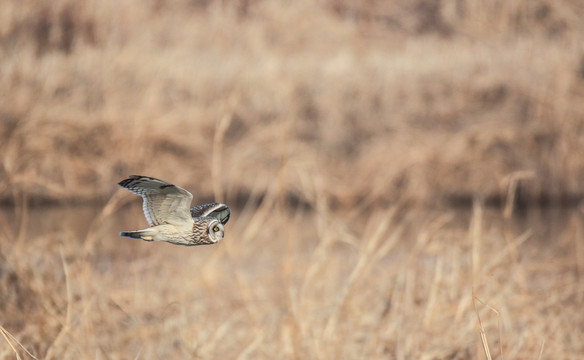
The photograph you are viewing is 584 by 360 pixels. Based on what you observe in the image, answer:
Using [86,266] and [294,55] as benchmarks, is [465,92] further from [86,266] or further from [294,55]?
[86,266]

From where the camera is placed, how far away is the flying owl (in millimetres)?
537

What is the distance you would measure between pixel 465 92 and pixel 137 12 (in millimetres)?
5023

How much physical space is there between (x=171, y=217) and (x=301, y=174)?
168 cm

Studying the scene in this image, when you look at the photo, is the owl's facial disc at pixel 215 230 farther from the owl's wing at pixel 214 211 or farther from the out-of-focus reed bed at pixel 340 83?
the out-of-focus reed bed at pixel 340 83

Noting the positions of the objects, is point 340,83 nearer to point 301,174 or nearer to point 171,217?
point 301,174

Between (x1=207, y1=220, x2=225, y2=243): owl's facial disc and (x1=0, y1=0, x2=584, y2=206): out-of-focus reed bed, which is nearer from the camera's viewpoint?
(x1=207, y1=220, x2=225, y2=243): owl's facial disc

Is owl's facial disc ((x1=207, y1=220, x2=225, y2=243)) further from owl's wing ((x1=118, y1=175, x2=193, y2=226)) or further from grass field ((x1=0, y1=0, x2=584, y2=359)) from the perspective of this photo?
grass field ((x1=0, y1=0, x2=584, y2=359))

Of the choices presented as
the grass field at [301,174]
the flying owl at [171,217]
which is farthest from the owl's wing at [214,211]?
the grass field at [301,174]

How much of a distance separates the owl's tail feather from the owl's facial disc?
5cm

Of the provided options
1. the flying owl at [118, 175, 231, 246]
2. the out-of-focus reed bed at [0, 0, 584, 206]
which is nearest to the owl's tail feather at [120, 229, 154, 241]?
the flying owl at [118, 175, 231, 246]

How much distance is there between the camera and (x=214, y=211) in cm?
60

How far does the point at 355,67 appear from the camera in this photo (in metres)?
10.1

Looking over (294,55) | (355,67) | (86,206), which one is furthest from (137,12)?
(86,206)

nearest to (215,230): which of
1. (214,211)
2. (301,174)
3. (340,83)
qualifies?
(214,211)
